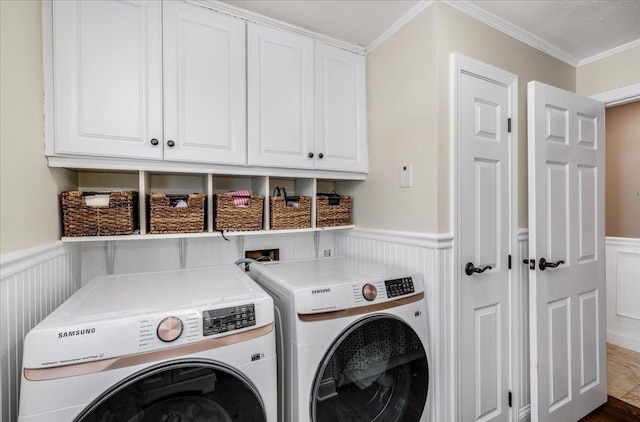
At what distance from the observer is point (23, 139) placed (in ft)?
3.48

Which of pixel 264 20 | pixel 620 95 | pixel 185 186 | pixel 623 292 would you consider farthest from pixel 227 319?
pixel 623 292

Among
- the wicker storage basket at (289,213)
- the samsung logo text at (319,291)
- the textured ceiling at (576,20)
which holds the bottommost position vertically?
the samsung logo text at (319,291)

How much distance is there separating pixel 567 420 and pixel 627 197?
247 cm

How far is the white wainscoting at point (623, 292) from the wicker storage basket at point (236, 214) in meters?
3.49

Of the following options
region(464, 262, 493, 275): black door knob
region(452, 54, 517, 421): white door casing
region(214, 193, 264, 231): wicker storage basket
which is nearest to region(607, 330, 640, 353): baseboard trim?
region(452, 54, 517, 421): white door casing

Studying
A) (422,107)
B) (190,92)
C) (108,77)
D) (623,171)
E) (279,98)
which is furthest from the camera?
(623,171)

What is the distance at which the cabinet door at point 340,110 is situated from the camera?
1790mm

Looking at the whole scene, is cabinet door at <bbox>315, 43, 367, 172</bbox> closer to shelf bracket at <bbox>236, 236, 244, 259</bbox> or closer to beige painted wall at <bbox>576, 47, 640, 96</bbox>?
shelf bracket at <bbox>236, 236, 244, 259</bbox>

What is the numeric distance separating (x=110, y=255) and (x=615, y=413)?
10.4 ft

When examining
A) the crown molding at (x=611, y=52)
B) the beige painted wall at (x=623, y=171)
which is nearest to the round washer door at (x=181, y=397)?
the crown molding at (x=611, y=52)

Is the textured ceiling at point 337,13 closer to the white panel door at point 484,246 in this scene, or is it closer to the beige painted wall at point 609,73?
the white panel door at point 484,246

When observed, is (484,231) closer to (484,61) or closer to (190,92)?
(484,61)

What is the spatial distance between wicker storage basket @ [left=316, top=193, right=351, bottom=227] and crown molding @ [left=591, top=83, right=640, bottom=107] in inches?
73.1

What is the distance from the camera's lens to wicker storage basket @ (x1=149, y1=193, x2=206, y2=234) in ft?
4.76
